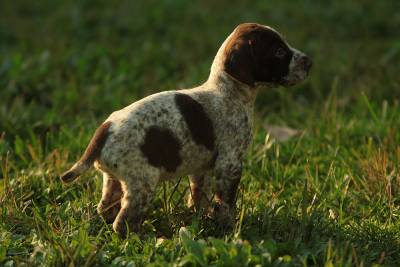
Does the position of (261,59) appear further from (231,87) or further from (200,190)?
(200,190)

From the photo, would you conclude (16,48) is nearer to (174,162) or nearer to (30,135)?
(30,135)

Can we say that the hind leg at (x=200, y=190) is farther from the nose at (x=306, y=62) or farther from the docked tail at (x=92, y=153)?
the nose at (x=306, y=62)

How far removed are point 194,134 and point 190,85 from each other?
4060 mm

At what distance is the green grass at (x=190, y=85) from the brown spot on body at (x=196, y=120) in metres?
0.51

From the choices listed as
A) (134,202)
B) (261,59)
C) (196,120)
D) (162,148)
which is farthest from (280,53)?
(134,202)

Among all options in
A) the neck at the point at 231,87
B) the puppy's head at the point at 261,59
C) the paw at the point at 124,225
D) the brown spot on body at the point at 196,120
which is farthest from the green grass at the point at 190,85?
the puppy's head at the point at 261,59

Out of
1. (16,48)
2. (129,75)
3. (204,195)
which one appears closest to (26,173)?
(204,195)

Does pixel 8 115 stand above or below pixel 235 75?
below

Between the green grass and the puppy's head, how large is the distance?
760 mm

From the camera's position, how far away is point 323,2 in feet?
40.3

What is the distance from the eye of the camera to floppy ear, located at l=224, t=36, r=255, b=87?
4.56 metres

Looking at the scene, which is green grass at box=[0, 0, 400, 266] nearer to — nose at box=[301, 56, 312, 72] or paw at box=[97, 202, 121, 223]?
paw at box=[97, 202, 121, 223]

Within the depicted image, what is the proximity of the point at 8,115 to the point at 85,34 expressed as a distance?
13.4ft

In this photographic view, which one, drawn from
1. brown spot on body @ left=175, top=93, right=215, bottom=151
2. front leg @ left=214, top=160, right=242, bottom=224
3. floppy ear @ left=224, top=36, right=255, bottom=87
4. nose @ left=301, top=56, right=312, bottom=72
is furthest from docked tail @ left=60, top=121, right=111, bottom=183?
nose @ left=301, top=56, right=312, bottom=72
